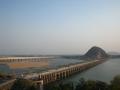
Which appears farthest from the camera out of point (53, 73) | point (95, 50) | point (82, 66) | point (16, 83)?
point (95, 50)

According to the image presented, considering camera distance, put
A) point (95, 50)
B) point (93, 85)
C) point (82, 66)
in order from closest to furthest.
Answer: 1. point (93, 85)
2. point (82, 66)
3. point (95, 50)

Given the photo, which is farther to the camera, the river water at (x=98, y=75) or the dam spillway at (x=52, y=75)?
the river water at (x=98, y=75)

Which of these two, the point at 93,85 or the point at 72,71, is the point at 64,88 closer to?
the point at 93,85

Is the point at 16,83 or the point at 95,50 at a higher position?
the point at 95,50

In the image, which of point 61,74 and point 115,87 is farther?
point 61,74

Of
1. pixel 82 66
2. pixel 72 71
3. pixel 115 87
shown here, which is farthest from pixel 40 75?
pixel 82 66

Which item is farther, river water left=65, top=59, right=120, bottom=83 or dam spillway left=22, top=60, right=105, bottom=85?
river water left=65, top=59, right=120, bottom=83

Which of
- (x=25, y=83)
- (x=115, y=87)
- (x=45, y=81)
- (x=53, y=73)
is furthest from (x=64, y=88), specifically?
(x=53, y=73)

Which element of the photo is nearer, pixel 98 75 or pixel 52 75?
pixel 98 75

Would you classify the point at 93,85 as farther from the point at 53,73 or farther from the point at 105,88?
the point at 53,73
